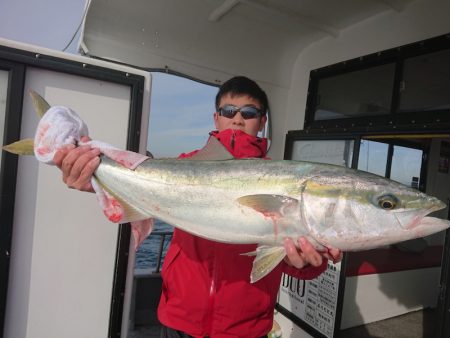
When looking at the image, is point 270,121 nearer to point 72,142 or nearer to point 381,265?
point 381,265

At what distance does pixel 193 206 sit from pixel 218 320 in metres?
0.80

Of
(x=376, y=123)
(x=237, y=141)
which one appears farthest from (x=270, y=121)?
(x=237, y=141)

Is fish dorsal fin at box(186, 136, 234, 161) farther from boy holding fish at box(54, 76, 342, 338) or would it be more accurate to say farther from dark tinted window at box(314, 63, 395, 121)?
dark tinted window at box(314, 63, 395, 121)

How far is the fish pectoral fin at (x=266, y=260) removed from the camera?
185cm

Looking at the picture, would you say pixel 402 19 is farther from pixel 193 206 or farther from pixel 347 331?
pixel 347 331

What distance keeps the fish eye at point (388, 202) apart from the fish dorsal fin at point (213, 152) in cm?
95

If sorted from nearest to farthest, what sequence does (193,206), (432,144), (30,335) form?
(193,206) → (30,335) → (432,144)

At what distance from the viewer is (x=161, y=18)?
457cm

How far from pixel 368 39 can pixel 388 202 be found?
361 centimetres

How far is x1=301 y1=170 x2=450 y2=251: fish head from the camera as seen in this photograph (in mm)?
1774

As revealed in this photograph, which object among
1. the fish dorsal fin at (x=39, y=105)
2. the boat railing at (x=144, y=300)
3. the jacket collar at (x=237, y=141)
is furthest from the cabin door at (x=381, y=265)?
the fish dorsal fin at (x=39, y=105)

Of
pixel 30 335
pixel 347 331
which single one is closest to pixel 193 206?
pixel 30 335

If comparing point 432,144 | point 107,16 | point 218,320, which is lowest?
point 218,320

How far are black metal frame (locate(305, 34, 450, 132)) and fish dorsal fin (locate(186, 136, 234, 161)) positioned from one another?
2694mm
